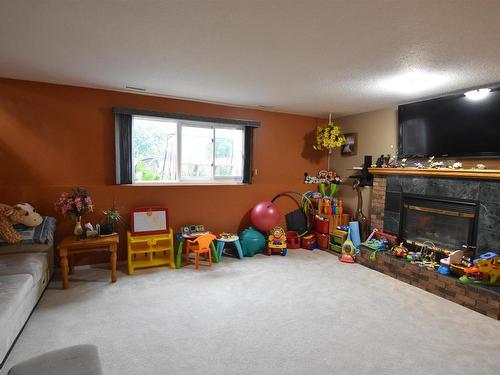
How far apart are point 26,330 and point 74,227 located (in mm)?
1423

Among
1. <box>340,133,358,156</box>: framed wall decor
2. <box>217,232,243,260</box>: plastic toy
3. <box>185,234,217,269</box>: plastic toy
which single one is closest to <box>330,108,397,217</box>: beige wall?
<box>340,133,358,156</box>: framed wall decor

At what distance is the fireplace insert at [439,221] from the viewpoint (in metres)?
3.14

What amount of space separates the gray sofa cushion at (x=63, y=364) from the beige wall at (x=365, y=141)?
13.4 ft

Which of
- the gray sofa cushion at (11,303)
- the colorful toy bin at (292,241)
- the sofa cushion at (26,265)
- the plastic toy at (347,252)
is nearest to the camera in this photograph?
the gray sofa cushion at (11,303)

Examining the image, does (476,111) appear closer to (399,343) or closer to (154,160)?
Result: (399,343)

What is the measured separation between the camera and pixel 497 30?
178 cm

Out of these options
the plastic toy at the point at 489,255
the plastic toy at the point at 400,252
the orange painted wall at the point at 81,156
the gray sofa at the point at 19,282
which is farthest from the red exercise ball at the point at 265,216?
the gray sofa at the point at 19,282

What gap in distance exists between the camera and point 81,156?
341 cm

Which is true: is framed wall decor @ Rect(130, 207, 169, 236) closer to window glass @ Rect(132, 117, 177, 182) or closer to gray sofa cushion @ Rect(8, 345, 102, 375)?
window glass @ Rect(132, 117, 177, 182)

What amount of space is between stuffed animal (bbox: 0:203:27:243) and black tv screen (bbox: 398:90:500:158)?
4589mm

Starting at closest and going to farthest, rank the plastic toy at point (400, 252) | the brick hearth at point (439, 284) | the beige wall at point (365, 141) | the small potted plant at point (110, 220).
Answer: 1. the brick hearth at point (439, 284)
2. the small potted plant at point (110, 220)
3. the plastic toy at point (400, 252)
4. the beige wall at point (365, 141)

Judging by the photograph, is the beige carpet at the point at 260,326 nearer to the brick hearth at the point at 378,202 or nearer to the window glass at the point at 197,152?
the brick hearth at the point at 378,202

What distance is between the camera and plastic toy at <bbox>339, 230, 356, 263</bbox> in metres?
3.95

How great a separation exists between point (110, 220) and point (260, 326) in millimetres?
2331
